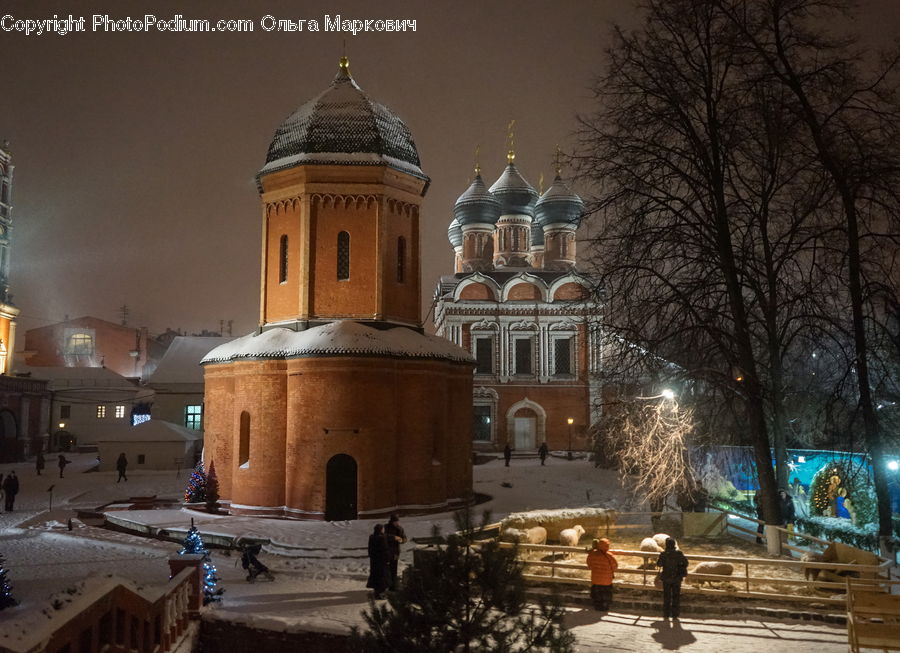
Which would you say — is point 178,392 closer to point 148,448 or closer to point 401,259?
point 148,448

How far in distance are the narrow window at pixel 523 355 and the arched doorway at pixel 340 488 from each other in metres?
24.7

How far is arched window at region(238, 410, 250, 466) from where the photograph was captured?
21078 mm

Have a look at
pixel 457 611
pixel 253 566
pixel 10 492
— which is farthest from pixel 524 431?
pixel 457 611

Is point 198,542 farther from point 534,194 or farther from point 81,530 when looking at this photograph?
point 534,194

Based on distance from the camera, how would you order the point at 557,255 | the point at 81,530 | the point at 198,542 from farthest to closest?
the point at 557,255
the point at 81,530
the point at 198,542

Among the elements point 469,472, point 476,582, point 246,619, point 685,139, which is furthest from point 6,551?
point 685,139

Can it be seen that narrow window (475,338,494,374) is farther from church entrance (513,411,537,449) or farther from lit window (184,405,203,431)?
lit window (184,405,203,431)

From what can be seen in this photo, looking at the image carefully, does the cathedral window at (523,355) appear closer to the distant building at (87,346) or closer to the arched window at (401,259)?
the arched window at (401,259)

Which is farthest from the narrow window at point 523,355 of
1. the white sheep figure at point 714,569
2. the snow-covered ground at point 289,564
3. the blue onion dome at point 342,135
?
the white sheep figure at point 714,569

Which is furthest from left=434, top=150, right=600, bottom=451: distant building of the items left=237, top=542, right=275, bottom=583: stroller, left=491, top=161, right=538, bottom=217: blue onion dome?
left=237, top=542, right=275, bottom=583: stroller

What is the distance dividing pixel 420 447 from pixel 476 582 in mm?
15284

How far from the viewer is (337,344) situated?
1983cm

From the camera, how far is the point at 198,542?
1184cm

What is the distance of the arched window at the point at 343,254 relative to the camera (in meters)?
21.9
